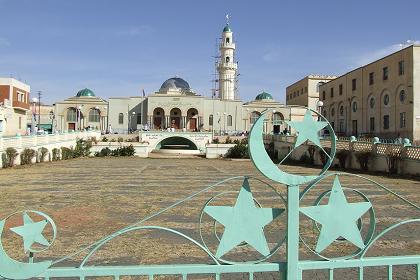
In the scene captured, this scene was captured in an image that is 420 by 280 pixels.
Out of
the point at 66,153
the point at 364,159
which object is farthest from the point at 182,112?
the point at 364,159

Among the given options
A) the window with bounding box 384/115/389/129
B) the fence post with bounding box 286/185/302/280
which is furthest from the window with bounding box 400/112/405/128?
the fence post with bounding box 286/185/302/280

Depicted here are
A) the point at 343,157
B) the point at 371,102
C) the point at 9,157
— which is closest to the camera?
the point at 9,157

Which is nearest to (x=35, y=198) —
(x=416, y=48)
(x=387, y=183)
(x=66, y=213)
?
(x=66, y=213)

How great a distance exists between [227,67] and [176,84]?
10.2 metres

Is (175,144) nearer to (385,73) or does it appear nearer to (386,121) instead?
(386,121)

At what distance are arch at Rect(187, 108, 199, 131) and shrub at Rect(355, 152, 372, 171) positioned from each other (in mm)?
47379

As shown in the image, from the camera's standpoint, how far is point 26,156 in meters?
Answer: 26.1

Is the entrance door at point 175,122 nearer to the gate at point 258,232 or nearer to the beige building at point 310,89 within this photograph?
the beige building at point 310,89

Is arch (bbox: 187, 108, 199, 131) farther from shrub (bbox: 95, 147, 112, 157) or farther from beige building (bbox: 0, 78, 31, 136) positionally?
shrub (bbox: 95, 147, 112, 157)

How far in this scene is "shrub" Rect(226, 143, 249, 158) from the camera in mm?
41750

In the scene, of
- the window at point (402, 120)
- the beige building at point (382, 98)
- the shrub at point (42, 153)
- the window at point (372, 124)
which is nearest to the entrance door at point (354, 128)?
the beige building at point (382, 98)

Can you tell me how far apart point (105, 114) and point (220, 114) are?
19627 mm

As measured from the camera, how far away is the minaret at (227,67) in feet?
257

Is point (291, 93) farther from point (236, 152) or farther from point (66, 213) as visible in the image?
point (66, 213)
